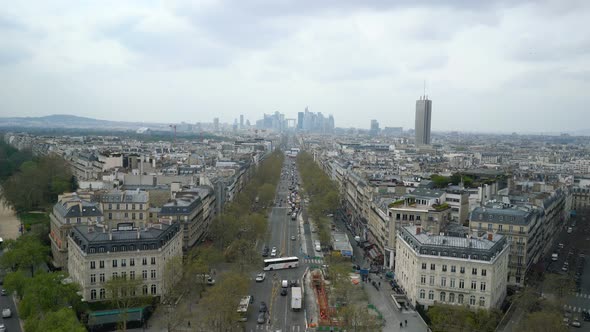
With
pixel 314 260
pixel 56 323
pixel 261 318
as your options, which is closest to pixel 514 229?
pixel 314 260

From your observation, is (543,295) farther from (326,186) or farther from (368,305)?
(326,186)

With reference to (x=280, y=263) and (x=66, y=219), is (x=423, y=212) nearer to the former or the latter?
(x=280, y=263)

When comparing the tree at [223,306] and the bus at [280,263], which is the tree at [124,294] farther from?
the bus at [280,263]

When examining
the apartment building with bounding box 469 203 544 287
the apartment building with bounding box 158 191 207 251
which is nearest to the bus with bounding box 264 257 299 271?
the apartment building with bounding box 158 191 207 251

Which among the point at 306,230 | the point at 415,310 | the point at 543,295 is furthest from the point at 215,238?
the point at 543,295

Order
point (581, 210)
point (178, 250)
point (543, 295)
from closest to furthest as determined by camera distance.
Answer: point (543, 295) < point (178, 250) < point (581, 210)
